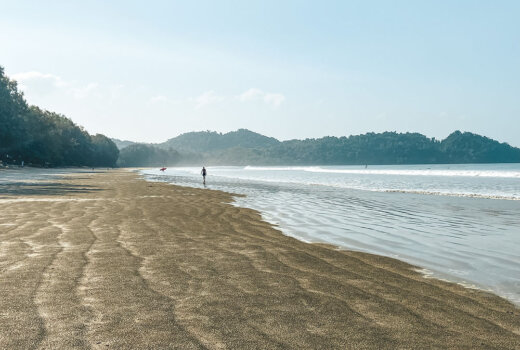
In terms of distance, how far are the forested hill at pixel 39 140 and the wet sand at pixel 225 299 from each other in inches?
2765

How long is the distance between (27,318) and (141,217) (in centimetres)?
926

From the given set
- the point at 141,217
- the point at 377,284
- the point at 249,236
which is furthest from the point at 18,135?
the point at 377,284

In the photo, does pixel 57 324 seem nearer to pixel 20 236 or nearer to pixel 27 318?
pixel 27 318

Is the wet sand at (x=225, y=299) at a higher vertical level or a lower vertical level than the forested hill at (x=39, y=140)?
lower

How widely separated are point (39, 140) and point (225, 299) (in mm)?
100878

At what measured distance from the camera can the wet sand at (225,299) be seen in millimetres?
4054

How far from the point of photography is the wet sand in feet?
13.3

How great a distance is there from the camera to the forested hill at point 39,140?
69.4m

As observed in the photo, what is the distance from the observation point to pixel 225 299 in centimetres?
526

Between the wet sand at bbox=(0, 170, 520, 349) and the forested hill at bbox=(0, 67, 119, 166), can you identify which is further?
the forested hill at bbox=(0, 67, 119, 166)

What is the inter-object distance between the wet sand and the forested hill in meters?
70.2

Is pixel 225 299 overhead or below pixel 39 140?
below

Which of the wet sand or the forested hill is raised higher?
the forested hill

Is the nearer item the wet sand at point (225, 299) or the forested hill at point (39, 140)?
the wet sand at point (225, 299)
